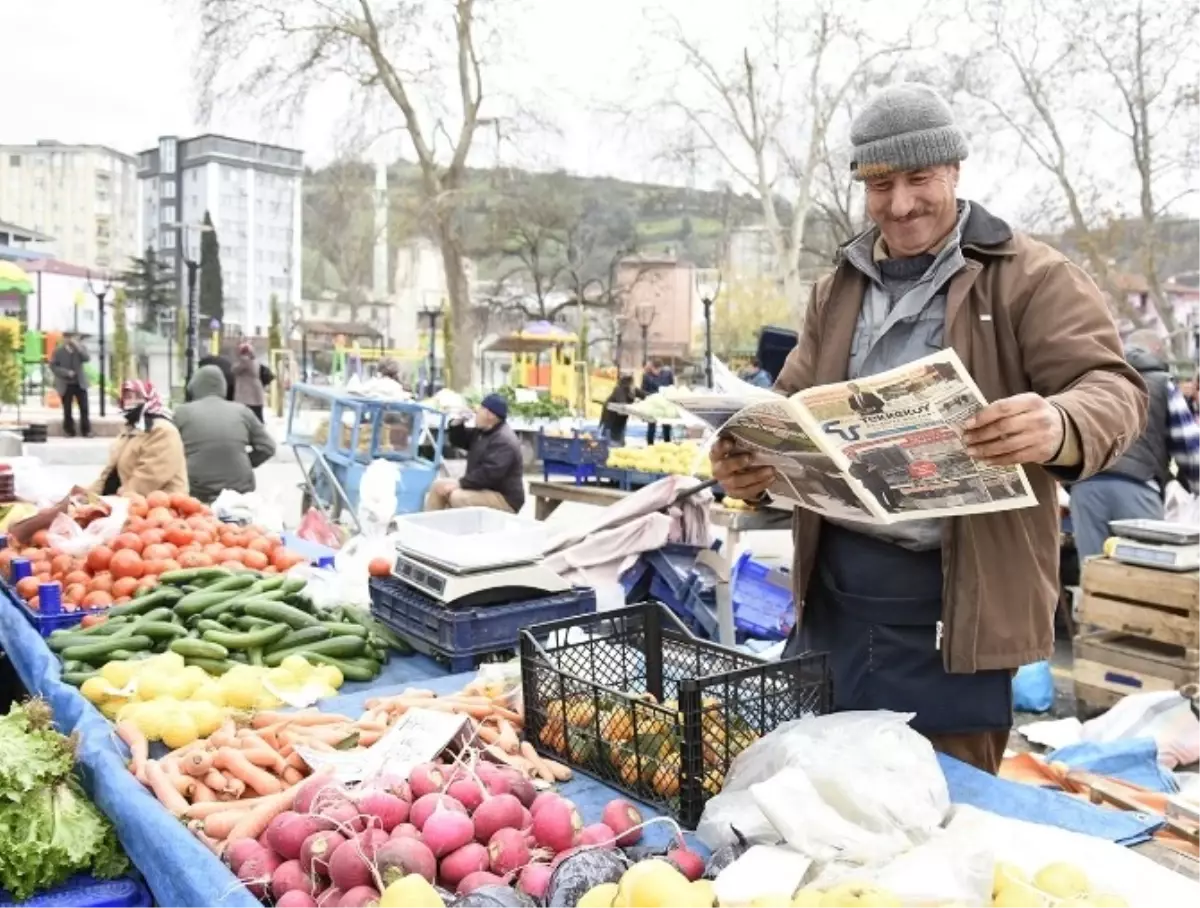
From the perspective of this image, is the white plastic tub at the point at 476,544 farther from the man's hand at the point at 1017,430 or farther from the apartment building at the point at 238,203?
the apartment building at the point at 238,203

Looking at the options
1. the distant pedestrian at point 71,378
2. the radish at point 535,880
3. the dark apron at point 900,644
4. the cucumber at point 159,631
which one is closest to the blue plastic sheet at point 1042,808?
the dark apron at point 900,644

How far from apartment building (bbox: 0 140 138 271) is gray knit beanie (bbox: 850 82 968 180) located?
355 ft

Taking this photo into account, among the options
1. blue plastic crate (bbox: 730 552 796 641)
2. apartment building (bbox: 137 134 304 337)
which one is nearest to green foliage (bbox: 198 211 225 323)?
apartment building (bbox: 137 134 304 337)

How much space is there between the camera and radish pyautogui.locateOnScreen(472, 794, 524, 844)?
210 centimetres

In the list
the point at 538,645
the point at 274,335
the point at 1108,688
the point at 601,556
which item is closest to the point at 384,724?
the point at 538,645

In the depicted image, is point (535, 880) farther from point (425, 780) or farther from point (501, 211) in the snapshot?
point (501, 211)

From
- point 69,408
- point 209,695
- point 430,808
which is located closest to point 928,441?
point 430,808

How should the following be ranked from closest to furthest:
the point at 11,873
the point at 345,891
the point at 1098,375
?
the point at 345,891, the point at 1098,375, the point at 11,873

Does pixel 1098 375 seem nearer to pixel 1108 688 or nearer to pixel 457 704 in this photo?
pixel 457 704

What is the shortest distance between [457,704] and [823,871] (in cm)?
132

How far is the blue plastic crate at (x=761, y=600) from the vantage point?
6.50 metres

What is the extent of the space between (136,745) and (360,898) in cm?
129

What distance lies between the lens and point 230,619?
3990 mm

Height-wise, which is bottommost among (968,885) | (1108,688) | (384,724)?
(1108,688)
